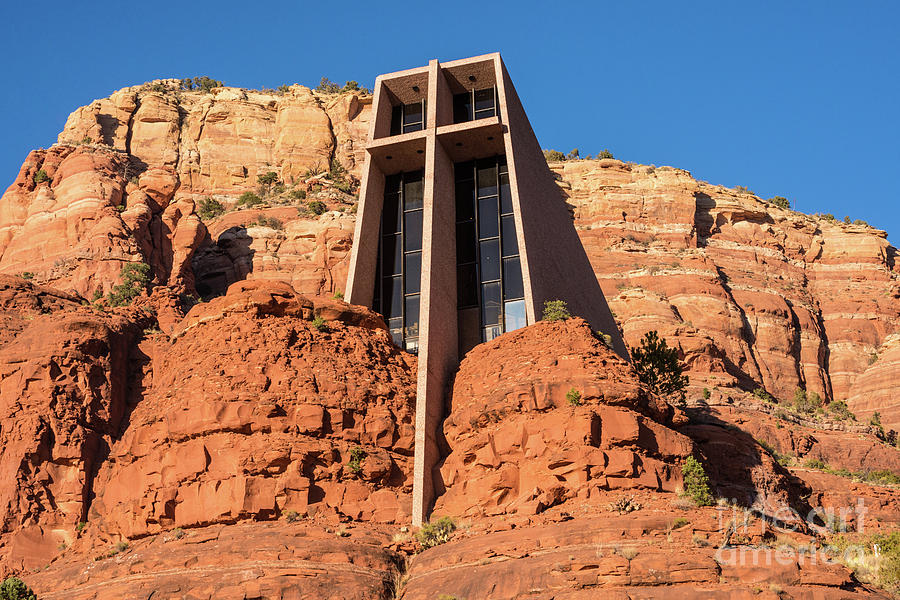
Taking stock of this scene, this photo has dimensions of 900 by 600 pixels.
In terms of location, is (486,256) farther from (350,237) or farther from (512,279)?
(350,237)

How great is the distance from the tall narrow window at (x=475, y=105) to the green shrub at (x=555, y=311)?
8509 millimetres

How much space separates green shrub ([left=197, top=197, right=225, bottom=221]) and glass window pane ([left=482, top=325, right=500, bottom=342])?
28205 mm

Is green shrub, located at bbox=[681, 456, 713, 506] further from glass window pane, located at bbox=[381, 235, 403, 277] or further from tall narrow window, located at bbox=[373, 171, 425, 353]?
glass window pane, located at bbox=[381, 235, 403, 277]

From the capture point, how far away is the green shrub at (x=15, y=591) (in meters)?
28.0

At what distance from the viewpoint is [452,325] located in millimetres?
38375

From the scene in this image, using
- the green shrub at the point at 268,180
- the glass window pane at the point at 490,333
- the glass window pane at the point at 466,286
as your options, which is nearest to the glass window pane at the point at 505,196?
the glass window pane at the point at 466,286

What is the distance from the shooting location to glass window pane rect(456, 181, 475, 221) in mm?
41531

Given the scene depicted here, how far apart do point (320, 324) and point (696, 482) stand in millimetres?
12423

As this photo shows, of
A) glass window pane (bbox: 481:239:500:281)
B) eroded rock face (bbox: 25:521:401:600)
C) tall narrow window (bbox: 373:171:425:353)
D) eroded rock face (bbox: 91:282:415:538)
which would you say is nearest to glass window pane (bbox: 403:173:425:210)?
tall narrow window (bbox: 373:171:425:353)

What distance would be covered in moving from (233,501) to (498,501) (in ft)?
22.1

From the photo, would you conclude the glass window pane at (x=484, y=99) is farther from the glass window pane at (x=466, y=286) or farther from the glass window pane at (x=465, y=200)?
the glass window pane at (x=466, y=286)

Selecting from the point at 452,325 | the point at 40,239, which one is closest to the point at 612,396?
the point at 452,325

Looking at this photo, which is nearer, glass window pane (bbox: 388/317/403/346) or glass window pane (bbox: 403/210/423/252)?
glass window pane (bbox: 388/317/403/346)

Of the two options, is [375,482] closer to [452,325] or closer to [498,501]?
[498,501]
